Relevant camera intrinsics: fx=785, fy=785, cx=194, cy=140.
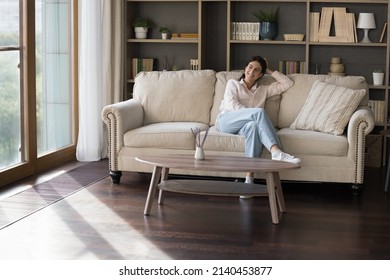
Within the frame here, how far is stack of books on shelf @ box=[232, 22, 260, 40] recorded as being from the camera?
25.4 feet

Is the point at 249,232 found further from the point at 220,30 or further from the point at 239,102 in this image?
the point at 220,30

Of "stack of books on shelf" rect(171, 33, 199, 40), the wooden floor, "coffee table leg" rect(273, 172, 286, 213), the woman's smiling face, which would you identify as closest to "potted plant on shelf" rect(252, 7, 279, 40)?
"stack of books on shelf" rect(171, 33, 199, 40)

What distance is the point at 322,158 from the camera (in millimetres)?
6008

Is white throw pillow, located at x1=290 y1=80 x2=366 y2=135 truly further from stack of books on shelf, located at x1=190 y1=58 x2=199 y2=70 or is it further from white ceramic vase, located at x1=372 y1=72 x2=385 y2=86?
stack of books on shelf, located at x1=190 y1=58 x2=199 y2=70

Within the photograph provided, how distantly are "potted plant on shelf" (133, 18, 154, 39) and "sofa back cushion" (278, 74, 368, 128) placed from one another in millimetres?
1930

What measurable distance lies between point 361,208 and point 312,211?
387 mm

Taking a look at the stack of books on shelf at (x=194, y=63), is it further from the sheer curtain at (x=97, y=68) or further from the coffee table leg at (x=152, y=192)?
the coffee table leg at (x=152, y=192)

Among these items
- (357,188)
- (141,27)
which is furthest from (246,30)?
(357,188)

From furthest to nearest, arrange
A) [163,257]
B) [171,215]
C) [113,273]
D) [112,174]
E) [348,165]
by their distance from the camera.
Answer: [112,174] < [348,165] < [171,215] < [163,257] < [113,273]

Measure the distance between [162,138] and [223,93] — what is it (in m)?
0.85

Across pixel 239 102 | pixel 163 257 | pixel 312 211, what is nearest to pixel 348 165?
pixel 312 211

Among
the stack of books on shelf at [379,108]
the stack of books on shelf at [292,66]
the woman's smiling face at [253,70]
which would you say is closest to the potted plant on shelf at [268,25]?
the stack of books on shelf at [292,66]

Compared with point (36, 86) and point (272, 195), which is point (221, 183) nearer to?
point (272, 195)

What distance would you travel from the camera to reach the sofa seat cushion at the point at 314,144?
235 inches
